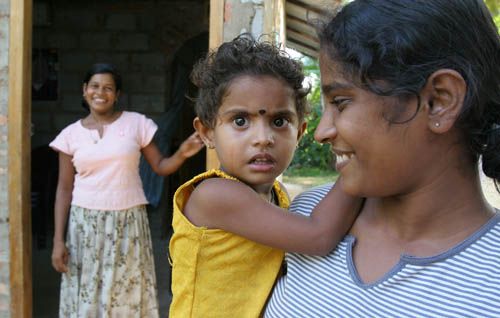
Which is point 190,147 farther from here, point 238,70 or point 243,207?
point 243,207

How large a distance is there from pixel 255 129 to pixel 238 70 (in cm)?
20

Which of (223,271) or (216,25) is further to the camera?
(216,25)

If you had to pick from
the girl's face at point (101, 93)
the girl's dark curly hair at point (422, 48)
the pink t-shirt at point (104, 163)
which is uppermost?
the girl's dark curly hair at point (422, 48)

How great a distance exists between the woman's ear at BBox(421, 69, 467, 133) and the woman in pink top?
2500mm

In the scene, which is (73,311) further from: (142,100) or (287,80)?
(142,100)

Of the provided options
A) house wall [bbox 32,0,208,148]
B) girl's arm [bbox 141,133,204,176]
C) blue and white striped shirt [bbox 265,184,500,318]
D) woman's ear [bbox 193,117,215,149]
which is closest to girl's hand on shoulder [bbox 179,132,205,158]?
girl's arm [bbox 141,133,204,176]

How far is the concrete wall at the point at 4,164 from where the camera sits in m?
3.55

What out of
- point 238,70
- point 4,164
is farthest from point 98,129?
point 238,70

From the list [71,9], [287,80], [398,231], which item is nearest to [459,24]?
[398,231]

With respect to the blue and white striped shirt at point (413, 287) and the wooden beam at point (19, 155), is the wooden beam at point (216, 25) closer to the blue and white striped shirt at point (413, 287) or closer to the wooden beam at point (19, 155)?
the wooden beam at point (19, 155)

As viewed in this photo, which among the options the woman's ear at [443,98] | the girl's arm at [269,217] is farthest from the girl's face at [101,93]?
the woman's ear at [443,98]

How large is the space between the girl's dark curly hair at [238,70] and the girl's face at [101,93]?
202 cm

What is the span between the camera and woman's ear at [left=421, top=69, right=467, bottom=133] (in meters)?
1.11

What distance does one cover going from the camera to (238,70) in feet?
5.74
